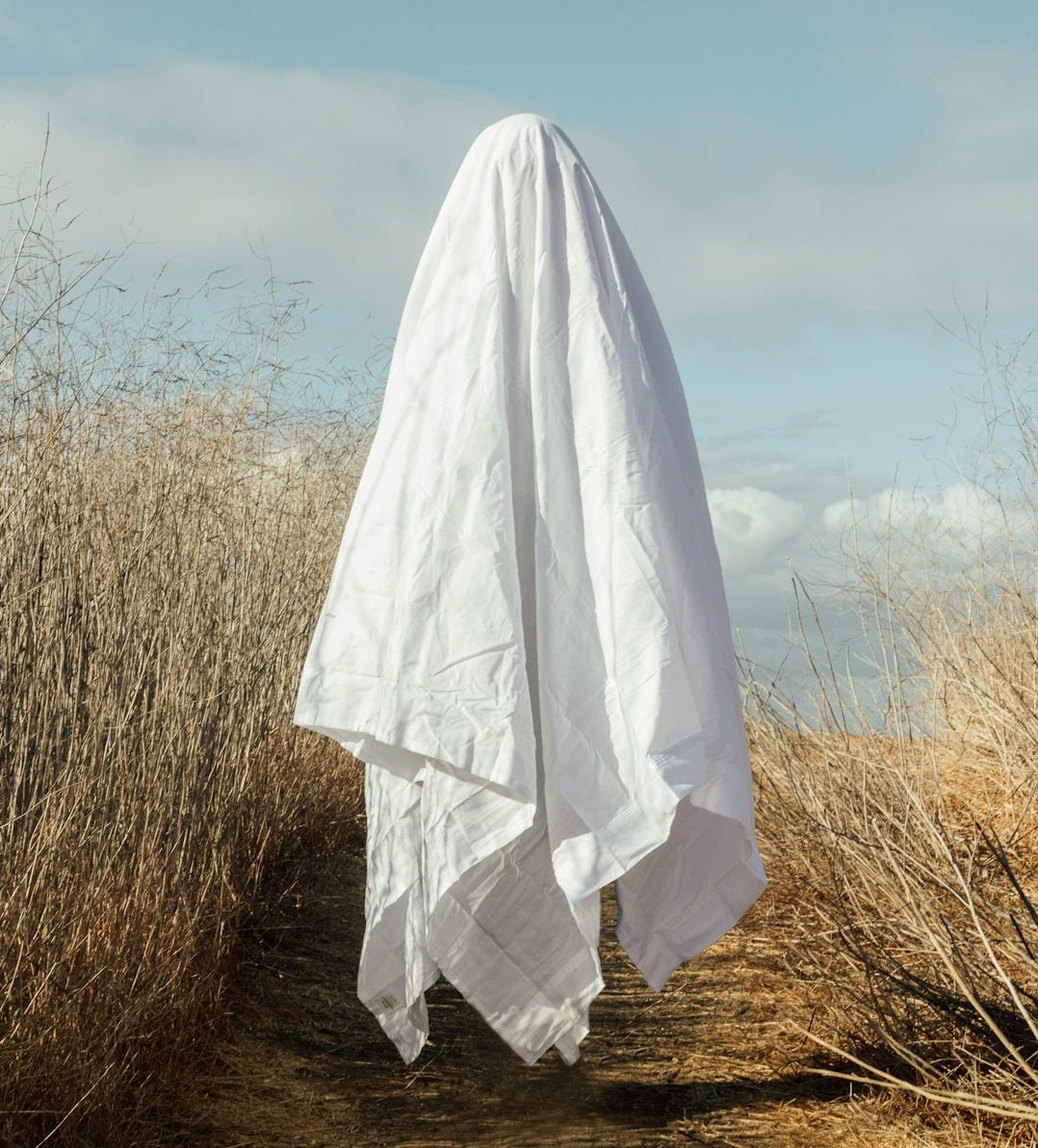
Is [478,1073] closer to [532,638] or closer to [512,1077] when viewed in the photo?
[512,1077]

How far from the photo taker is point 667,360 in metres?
2.70

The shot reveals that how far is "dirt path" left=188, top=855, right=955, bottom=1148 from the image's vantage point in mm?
2838

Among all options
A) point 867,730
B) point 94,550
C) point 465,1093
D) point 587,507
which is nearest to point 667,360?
point 587,507

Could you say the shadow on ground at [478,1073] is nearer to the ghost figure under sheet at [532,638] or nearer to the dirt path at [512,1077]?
the dirt path at [512,1077]

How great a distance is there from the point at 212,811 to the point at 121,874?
608 millimetres

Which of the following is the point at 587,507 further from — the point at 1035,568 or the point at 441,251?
the point at 1035,568

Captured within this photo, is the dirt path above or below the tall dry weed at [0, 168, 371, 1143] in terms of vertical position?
below

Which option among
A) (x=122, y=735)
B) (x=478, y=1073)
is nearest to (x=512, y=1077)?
(x=478, y=1073)

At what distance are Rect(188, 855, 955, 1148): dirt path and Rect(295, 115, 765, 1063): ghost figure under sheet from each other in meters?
0.47

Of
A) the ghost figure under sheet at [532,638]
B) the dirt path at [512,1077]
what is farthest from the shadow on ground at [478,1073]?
the ghost figure under sheet at [532,638]

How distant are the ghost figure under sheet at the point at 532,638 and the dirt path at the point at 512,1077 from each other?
1.53 feet

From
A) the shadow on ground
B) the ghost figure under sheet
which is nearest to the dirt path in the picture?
the shadow on ground

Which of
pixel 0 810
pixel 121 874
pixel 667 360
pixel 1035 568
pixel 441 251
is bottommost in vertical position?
pixel 121 874

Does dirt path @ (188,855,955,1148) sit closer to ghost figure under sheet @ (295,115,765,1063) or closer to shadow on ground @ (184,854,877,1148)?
shadow on ground @ (184,854,877,1148)
